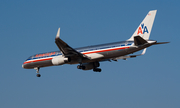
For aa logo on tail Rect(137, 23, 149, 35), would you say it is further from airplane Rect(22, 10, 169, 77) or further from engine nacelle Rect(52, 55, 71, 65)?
engine nacelle Rect(52, 55, 71, 65)

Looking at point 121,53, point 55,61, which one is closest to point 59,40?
point 55,61

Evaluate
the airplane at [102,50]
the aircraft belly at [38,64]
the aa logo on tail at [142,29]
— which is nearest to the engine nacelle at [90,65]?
the airplane at [102,50]

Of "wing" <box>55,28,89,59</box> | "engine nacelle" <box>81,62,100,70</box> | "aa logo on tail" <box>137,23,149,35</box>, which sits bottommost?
"engine nacelle" <box>81,62,100,70</box>

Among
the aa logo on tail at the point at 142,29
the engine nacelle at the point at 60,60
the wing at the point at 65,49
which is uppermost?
the aa logo on tail at the point at 142,29

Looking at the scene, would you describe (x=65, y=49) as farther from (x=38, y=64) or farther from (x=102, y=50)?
(x=38, y=64)

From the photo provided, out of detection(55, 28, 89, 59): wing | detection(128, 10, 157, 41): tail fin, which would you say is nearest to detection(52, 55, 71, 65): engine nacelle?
detection(55, 28, 89, 59): wing

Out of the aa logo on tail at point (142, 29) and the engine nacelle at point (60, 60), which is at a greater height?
the aa logo on tail at point (142, 29)

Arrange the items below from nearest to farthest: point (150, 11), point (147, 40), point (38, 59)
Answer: point (147, 40) < point (150, 11) < point (38, 59)

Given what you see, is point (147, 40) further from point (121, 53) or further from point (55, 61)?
point (55, 61)

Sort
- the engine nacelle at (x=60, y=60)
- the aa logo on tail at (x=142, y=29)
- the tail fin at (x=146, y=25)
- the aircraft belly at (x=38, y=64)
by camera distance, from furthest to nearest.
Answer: the aircraft belly at (x=38, y=64), the engine nacelle at (x=60, y=60), the aa logo on tail at (x=142, y=29), the tail fin at (x=146, y=25)

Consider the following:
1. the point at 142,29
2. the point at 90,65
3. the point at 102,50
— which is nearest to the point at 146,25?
the point at 142,29

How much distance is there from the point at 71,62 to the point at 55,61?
2.60 metres

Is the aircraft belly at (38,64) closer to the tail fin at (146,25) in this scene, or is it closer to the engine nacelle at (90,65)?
the engine nacelle at (90,65)

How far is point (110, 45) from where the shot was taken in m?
44.7
